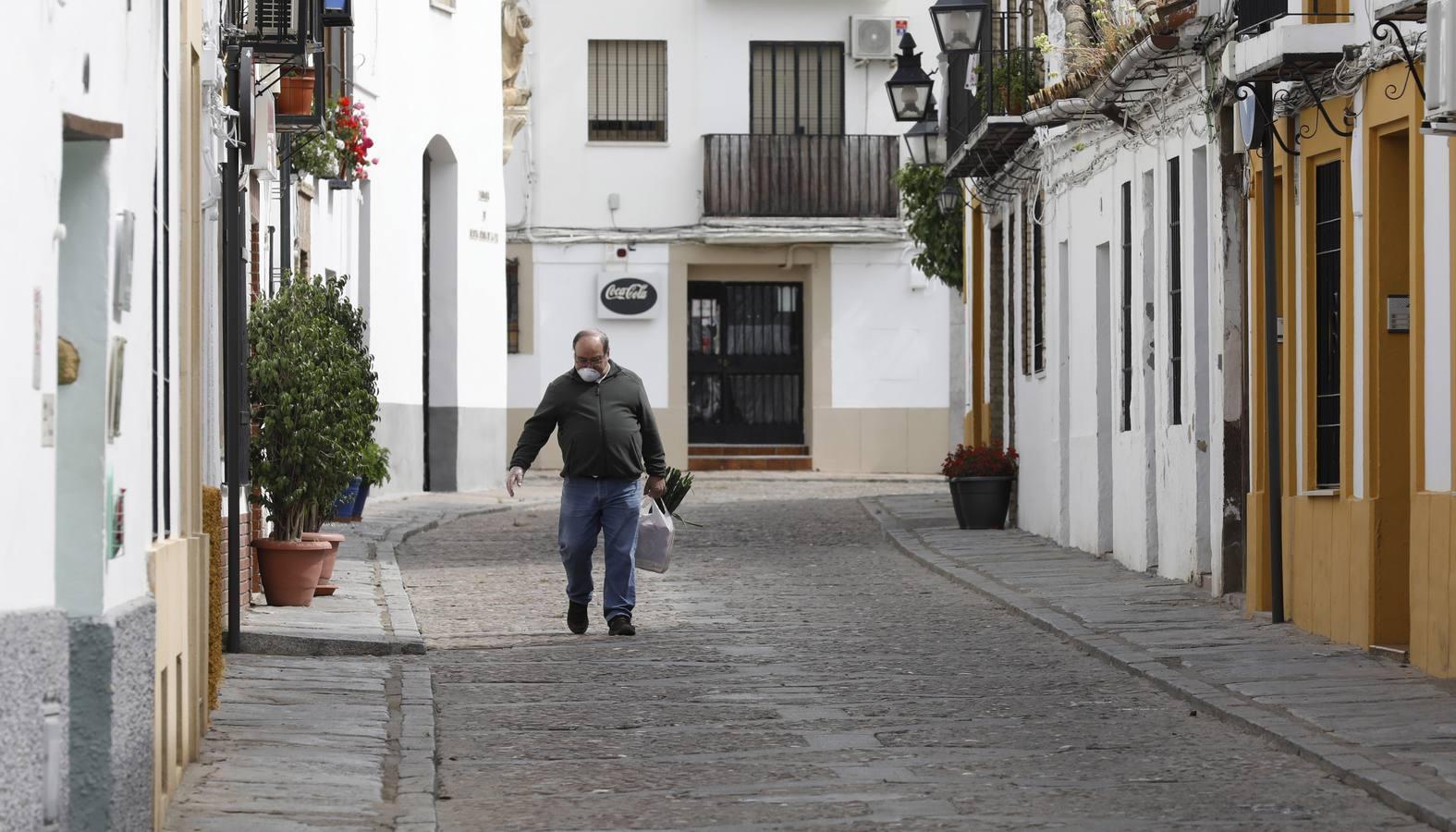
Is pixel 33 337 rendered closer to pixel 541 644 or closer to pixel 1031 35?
pixel 541 644

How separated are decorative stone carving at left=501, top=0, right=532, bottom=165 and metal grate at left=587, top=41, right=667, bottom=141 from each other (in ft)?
8.18

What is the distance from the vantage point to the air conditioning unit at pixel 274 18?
14.8 m

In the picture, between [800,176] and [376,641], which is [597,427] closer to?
[376,641]

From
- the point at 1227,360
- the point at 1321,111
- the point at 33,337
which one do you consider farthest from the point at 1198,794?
the point at 1227,360

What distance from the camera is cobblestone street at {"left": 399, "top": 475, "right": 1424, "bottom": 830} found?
8219mm

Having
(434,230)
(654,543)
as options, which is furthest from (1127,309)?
(434,230)

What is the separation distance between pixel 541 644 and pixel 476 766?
14.2 feet

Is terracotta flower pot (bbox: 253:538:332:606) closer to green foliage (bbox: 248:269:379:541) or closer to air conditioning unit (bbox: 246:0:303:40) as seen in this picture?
green foliage (bbox: 248:269:379:541)

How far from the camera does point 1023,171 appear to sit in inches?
908

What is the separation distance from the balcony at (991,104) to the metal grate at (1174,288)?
3.78 meters

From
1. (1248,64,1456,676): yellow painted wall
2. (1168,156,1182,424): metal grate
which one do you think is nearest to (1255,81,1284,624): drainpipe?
(1248,64,1456,676): yellow painted wall

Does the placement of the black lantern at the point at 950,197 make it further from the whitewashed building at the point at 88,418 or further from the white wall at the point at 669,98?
the whitewashed building at the point at 88,418

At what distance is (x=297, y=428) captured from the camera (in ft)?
48.0

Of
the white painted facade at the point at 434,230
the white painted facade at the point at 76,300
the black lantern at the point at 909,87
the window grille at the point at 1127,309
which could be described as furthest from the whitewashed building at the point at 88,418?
the white painted facade at the point at 434,230
